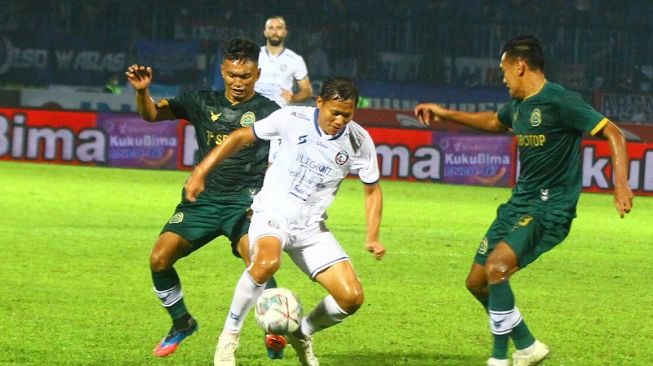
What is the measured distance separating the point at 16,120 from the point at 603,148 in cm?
919

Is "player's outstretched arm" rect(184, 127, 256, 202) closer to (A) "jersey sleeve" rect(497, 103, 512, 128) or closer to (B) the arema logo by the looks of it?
(A) "jersey sleeve" rect(497, 103, 512, 128)

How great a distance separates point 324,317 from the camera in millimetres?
7180

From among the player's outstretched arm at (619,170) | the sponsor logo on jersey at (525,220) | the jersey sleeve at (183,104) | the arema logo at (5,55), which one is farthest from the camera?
the arema logo at (5,55)

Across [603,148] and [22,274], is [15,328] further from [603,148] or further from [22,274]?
[603,148]

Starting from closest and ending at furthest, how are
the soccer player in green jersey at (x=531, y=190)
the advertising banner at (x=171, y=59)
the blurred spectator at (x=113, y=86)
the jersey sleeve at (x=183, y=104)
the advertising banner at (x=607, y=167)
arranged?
1. the soccer player in green jersey at (x=531, y=190)
2. the jersey sleeve at (x=183, y=104)
3. the advertising banner at (x=607, y=167)
4. the blurred spectator at (x=113, y=86)
5. the advertising banner at (x=171, y=59)

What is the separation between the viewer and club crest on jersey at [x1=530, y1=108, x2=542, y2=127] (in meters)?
7.18

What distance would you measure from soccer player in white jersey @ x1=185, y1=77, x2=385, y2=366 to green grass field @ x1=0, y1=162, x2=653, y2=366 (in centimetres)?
52

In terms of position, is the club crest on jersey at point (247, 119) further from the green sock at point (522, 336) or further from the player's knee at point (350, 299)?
the green sock at point (522, 336)

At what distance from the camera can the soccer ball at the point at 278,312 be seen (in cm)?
675

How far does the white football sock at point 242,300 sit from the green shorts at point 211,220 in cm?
75

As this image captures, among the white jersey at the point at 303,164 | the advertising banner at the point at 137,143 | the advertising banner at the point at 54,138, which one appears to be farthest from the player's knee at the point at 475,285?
the advertising banner at the point at 54,138

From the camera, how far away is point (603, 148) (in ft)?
67.1

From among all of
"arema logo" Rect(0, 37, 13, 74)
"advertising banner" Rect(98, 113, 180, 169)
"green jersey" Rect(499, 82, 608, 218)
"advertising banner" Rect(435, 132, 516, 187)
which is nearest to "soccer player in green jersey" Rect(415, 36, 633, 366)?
"green jersey" Rect(499, 82, 608, 218)

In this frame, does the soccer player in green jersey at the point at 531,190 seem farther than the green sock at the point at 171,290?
No
